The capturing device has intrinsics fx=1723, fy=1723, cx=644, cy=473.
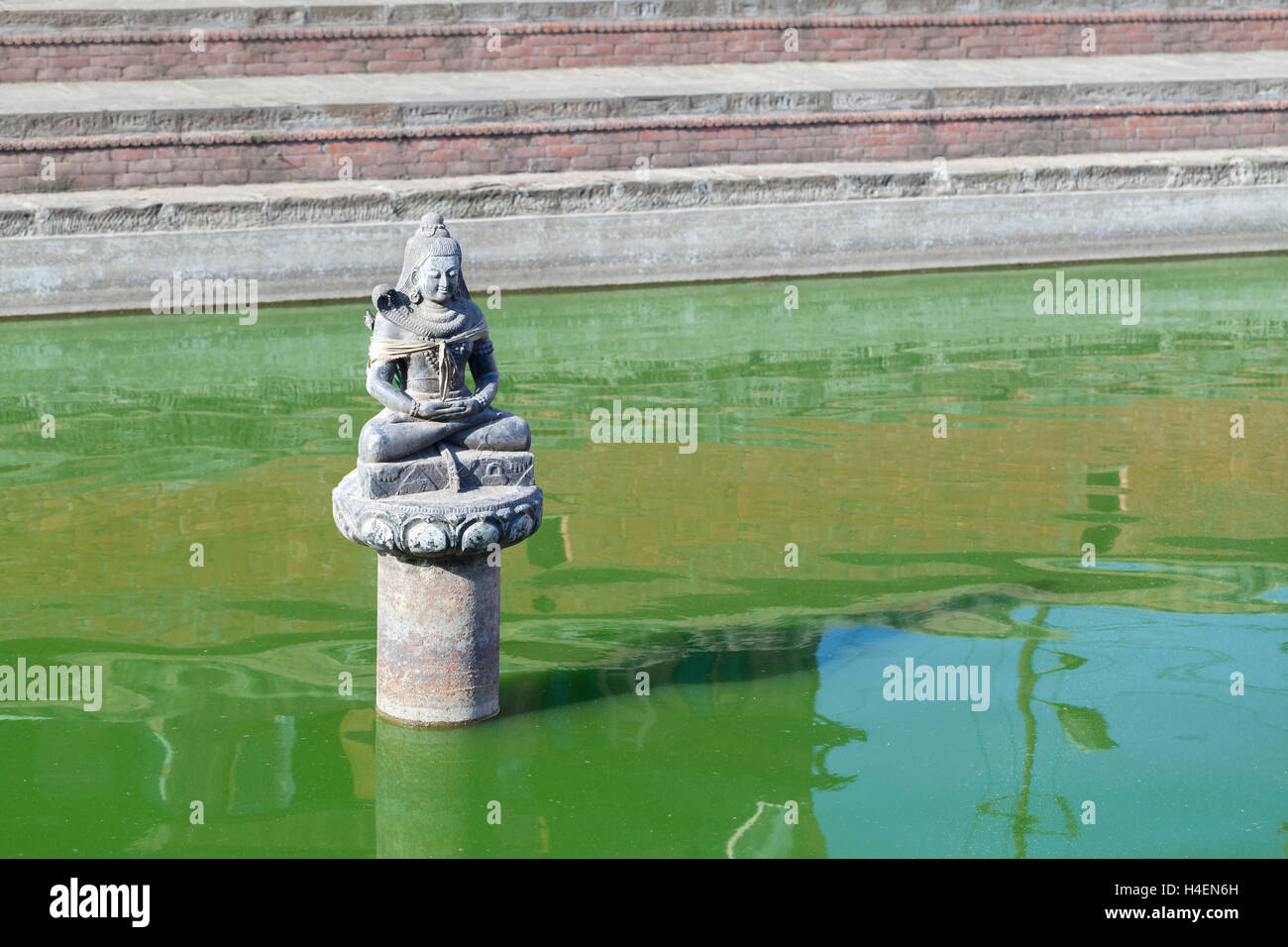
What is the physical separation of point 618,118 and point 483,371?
364 inches

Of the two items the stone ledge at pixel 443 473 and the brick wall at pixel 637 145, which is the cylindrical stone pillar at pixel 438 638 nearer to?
the stone ledge at pixel 443 473

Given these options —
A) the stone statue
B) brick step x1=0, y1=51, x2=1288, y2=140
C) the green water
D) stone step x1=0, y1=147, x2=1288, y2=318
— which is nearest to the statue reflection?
the green water

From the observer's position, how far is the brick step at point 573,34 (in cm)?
1469

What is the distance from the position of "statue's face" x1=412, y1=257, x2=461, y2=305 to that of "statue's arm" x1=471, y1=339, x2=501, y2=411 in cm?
24

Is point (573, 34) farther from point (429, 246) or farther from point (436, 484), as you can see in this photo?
point (436, 484)

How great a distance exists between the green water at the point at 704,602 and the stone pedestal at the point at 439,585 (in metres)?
0.13

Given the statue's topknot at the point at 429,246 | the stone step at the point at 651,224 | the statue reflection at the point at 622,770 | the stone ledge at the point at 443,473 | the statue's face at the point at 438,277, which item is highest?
the stone step at the point at 651,224

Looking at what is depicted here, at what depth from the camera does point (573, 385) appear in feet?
35.3

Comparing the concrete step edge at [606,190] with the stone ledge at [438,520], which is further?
the concrete step edge at [606,190]

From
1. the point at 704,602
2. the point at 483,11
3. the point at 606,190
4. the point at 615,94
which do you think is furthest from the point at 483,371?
the point at 483,11

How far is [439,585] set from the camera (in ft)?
18.3

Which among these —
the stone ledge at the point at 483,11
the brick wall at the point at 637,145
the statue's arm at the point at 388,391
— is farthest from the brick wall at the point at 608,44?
the statue's arm at the point at 388,391

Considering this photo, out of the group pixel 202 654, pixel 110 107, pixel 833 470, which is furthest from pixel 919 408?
pixel 110 107

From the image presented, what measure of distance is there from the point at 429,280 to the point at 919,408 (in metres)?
5.27
